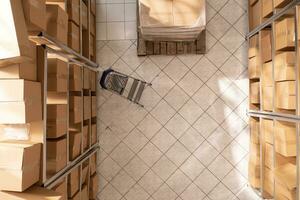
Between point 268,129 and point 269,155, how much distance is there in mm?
243

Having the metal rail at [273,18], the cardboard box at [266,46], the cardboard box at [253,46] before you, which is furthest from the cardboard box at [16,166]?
the cardboard box at [253,46]

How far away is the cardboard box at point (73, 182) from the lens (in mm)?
2679

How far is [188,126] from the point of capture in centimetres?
382

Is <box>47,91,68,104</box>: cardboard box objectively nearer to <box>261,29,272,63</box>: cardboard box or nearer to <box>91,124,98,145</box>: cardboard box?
<box>91,124,98,145</box>: cardboard box

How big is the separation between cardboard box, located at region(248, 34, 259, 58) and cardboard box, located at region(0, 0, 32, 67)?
2.44 m

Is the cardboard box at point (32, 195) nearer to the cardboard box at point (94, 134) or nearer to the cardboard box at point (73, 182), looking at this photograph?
the cardboard box at point (73, 182)

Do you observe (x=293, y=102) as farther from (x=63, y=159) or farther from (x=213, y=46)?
(x=63, y=159)

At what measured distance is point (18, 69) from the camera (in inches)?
74.2

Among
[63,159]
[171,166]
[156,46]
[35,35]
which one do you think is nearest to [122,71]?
[156,46]

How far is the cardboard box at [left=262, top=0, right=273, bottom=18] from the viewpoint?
293cm

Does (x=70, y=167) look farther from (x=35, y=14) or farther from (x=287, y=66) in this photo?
(x=287, y=66)

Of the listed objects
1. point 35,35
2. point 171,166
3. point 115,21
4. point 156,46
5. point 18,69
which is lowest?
point 171,166

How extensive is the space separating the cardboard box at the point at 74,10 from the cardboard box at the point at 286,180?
219 centimetres

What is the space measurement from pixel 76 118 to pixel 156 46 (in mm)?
1414
